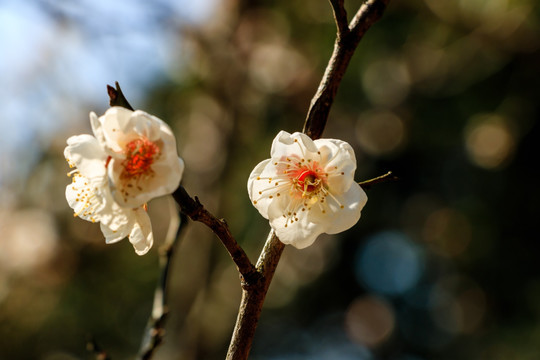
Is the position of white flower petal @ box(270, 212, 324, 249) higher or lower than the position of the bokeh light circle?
higher

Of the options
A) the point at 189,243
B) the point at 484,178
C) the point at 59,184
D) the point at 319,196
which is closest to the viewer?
the point at 319,196

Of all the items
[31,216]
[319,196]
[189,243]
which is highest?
[319,196]

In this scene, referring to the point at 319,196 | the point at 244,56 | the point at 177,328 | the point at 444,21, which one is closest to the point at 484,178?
the point at 444,21

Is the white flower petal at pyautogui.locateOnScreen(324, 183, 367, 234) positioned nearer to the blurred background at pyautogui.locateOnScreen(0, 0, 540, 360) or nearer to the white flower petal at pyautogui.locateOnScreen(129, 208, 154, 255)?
the white flower petal at pyautogui.locateOnScreen(129, 208, 154, 255)

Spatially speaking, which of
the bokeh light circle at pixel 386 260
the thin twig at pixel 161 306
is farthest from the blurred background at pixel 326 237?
the thin twig at pixel 161 306

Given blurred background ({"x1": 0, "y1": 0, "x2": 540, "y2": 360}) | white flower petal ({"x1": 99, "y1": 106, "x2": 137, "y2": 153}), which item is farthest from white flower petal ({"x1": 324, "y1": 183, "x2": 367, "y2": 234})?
blurred background ({"x1": 0, "y1": 0, "x2": 540, "y2": 360})

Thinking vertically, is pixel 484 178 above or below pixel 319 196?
below

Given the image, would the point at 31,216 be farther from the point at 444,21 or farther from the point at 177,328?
the point at 444,21

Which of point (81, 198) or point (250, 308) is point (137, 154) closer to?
point (81, 198)
